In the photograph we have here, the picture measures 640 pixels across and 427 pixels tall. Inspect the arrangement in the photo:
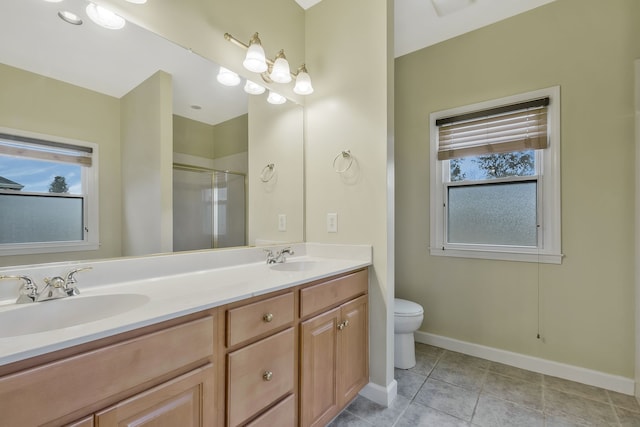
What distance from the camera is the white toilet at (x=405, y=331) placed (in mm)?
2121

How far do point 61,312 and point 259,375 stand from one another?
0.71 m

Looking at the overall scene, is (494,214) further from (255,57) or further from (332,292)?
(255,57)

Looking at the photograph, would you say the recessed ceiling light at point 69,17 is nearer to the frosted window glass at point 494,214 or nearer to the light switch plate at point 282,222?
the light switch plate at point 282,222

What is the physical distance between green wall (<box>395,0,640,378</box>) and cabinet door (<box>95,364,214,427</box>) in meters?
2.18

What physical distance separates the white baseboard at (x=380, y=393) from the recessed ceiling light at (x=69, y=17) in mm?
2364

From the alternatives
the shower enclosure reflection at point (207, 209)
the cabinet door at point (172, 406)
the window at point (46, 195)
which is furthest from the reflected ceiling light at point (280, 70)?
the cabinet door at point (172, 406)

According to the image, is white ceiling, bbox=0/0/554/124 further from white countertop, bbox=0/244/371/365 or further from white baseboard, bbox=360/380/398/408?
white baseboard, bbox=360/380/398/408

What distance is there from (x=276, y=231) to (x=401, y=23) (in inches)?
78.6

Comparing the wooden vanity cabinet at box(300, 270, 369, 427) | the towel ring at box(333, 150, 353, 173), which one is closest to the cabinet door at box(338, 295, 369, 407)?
the wooden vanity cabinet at box(300, 270, 369, 427)

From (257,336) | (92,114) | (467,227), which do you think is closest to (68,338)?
(257,336)

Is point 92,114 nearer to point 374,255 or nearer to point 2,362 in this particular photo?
point 2,362

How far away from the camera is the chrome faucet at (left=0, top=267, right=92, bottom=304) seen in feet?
3.03

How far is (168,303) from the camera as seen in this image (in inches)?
35.4

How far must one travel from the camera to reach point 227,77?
5.53ft
